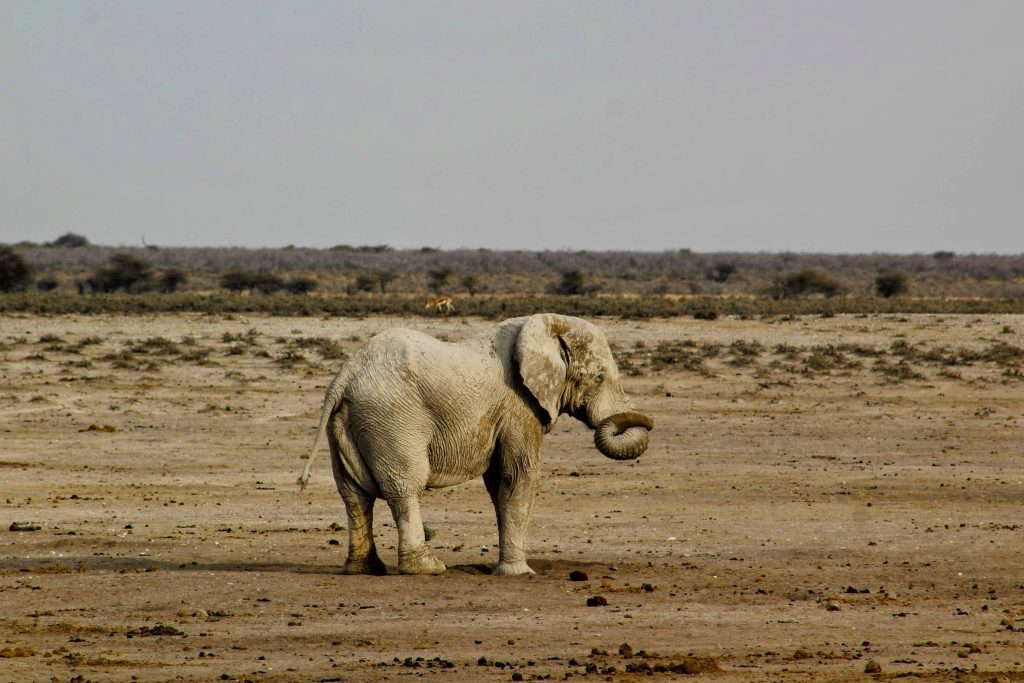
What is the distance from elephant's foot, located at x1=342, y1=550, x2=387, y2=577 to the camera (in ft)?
42.4

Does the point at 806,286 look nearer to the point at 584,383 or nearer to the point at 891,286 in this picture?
the point at 891,286

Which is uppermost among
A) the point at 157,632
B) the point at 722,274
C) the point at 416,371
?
the point at 722,274

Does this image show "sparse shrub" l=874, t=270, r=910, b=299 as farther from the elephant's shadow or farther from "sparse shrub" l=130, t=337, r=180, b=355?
the elephant's shadow

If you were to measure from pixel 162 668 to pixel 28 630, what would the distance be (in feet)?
5.56

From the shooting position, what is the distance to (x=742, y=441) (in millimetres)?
22719

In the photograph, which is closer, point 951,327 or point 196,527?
point 196,527

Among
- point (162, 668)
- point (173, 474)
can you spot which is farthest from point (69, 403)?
point (162, 668)

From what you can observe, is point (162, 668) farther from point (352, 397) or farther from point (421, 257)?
point (421, 257)

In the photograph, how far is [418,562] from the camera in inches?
506

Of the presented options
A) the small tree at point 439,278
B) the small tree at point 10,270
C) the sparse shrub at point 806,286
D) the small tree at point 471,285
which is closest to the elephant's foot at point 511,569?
the small tree at point 10,270

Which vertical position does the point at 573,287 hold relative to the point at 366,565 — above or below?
above

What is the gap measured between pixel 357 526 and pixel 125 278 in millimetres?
49963

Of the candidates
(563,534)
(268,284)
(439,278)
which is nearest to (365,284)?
(439,278)

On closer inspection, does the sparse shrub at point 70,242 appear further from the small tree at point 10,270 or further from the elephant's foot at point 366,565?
the elephant's foot at point 366,565
